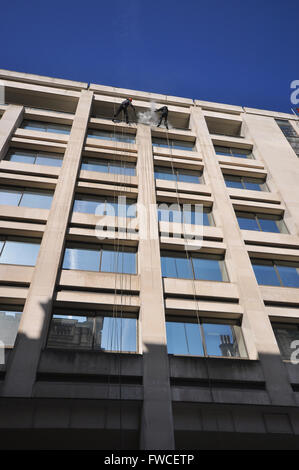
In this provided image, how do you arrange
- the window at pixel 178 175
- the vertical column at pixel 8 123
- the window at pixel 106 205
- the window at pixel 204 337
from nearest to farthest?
1. the window at pixel 204 337
2. the window at pixel 106 205
3. the vertical column at pixel 8 123
4. the window at pixel 178 175

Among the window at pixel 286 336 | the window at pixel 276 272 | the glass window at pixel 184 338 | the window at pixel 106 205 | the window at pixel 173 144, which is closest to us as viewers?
the glass window at pixel 184 338

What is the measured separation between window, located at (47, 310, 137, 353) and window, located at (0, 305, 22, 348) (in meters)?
1.26

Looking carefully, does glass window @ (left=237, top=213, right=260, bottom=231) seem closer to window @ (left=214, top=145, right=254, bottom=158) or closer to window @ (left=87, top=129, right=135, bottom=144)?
window @ (left=214, top=145, right=254, bottom=158)

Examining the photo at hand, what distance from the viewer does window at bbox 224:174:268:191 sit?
18844 mm

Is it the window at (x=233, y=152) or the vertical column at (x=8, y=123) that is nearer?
the vertical column at (x=8, y=123)

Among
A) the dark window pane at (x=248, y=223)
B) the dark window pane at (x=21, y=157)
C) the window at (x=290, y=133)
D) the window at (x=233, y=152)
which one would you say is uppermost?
the window at (x=290, y=133)

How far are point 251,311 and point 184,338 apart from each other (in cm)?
308

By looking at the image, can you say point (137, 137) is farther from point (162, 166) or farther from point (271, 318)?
point (271, 318)

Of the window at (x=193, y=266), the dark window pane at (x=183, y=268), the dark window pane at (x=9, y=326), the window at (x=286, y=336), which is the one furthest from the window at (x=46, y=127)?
the window at (x=286, y=336)

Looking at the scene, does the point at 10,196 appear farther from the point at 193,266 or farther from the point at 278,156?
the point at 278,156

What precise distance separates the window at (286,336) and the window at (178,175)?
33.7 ft

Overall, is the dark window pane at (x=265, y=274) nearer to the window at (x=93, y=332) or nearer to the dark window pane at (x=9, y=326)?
the window at (x=93, y=332)

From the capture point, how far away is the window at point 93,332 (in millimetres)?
10383

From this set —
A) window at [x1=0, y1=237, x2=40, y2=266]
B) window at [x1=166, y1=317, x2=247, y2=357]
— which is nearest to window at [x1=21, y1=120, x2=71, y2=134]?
window at [x1=0, y1=237, x2=40, y2=266]
